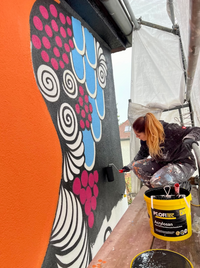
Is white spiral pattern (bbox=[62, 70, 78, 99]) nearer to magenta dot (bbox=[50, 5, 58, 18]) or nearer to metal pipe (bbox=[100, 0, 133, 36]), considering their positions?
magenta dot (bbox=[50, 5, 58, 18])

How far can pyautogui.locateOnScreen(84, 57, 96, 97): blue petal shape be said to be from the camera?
200 centimetres

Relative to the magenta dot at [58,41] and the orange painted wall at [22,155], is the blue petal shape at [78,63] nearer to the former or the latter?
the magenta dot at [58,41]

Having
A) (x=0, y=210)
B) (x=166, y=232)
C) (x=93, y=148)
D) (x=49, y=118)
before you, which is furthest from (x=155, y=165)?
(x=0, y=210)

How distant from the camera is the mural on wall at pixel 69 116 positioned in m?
1.28

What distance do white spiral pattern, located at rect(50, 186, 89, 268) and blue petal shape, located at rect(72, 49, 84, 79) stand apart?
3.57 ft

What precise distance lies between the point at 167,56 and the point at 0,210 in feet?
7.99

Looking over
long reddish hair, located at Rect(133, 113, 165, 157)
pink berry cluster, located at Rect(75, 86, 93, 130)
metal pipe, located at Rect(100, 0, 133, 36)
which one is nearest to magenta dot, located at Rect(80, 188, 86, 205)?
pink berry cluster, located at Rect(75, 86, 93, 130)

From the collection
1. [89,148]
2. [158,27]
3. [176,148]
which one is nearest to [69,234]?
[89,148]

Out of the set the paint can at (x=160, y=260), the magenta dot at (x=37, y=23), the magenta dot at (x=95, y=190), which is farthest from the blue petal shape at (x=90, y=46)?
the paint can at (x=160, y=260)

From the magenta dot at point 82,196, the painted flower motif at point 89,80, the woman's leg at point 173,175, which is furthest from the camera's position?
the painted flower motif at point 89,80

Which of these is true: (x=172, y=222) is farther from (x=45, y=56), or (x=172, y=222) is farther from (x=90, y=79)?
(x=90, y=79)

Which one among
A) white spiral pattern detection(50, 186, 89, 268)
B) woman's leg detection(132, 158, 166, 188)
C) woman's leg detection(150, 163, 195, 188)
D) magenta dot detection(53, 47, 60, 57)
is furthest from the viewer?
woman's leg detection(132, 158, 166, 188)

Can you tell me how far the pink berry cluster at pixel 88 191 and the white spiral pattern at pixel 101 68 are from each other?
116 centimetres

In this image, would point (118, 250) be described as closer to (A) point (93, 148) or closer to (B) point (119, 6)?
(A) point (93, 148)
